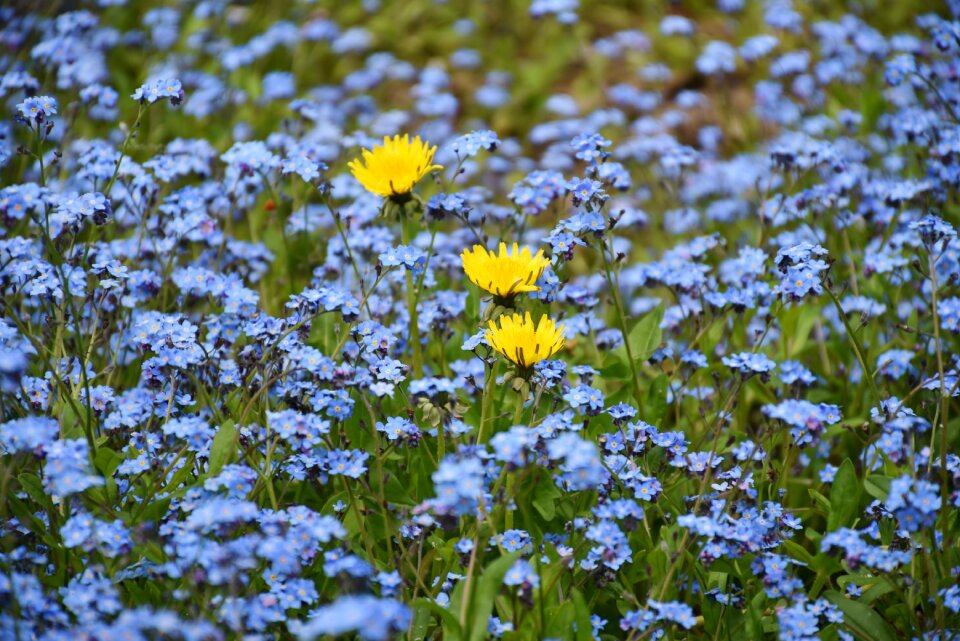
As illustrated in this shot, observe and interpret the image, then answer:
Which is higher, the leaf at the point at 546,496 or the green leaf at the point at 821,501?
the leaf at the point at 546,496

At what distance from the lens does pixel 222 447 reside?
3.18 metres

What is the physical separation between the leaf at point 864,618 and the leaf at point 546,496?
0.92 meters

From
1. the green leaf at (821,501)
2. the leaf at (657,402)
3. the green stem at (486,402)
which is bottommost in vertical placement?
the green leaf at (821,501)

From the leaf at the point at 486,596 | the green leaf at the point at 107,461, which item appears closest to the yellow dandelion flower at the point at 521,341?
the leaf at the point at 486,596

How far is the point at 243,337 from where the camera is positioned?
412 centimetres

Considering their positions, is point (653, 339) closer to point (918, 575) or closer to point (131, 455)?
point (918, 575)

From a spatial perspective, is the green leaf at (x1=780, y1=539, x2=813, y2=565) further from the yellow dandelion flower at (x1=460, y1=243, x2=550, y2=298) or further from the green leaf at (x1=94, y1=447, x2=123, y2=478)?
the green leaf at (x1=94, y1=447, x2=123, y2=478)

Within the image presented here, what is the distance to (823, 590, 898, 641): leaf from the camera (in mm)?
3043

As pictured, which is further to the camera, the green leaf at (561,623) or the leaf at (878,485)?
the leaf at (878,485)

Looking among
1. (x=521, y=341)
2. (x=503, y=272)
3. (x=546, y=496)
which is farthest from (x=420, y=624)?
(x=503, y=272)

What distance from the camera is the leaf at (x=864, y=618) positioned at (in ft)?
9.98

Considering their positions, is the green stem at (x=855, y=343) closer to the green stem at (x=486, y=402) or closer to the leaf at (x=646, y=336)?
the leaf at (x=646, y=336)

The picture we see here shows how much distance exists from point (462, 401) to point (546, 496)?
1.45ft

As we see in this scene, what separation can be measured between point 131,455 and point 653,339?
2022mm
